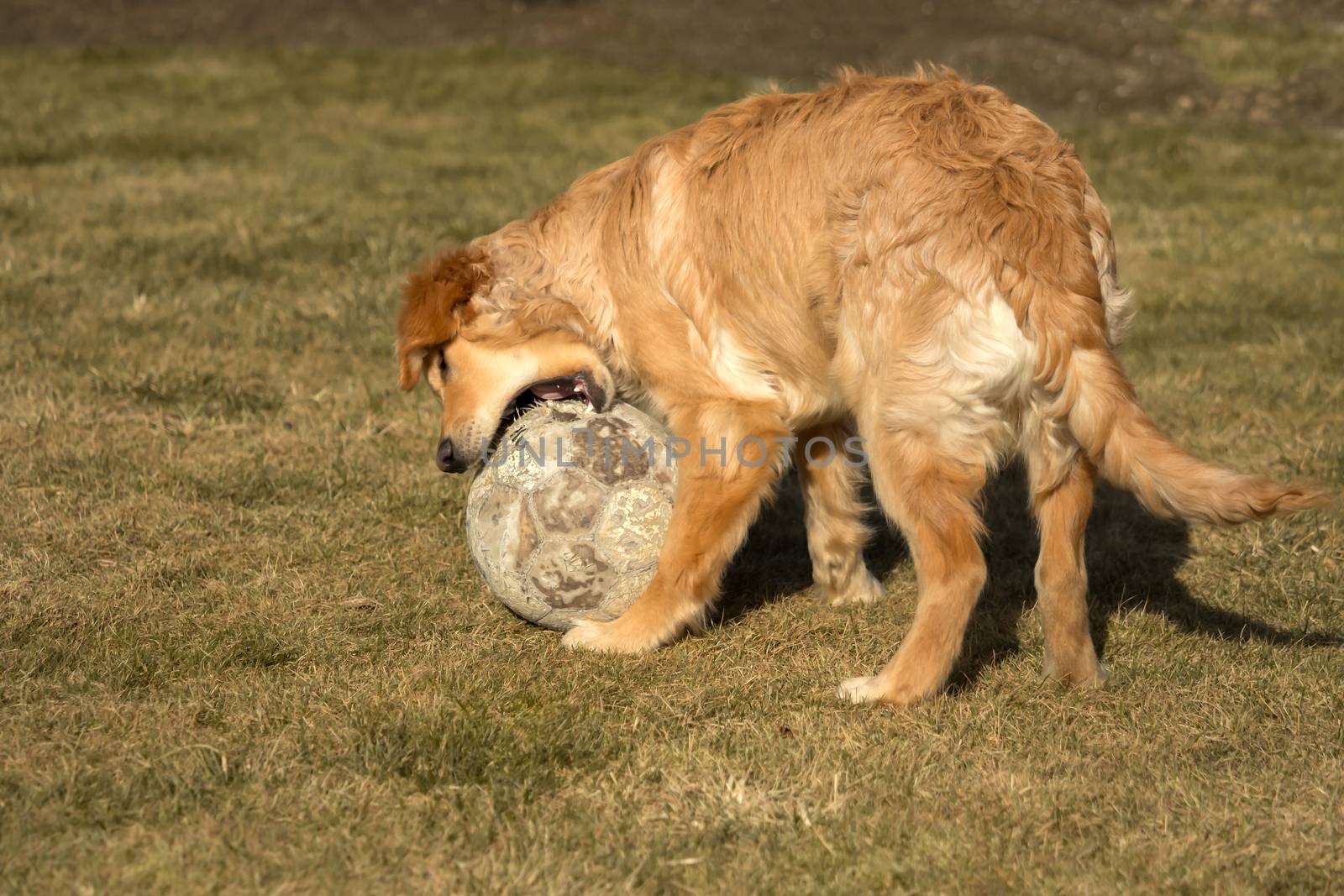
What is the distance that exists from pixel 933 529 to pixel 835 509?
1.15 metres

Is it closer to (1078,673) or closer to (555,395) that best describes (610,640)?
(555,395)

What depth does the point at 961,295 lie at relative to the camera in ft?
12.6

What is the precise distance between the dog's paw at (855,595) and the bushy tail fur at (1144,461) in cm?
144

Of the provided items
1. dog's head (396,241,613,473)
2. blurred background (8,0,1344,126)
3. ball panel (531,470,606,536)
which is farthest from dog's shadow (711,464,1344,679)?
blurred background (8,0,1344,126)

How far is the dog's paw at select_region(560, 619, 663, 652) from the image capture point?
4566mm

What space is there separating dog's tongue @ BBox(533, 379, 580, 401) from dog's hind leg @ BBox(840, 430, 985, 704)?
132cm

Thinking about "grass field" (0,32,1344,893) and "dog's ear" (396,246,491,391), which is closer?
"grass field" (0,32,1344,893)

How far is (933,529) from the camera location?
12.9 ft

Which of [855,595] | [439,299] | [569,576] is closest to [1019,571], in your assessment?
[855,595]

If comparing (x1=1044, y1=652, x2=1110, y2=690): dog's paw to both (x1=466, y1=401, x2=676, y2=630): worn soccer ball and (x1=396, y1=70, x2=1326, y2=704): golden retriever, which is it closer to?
(x1=396, y1=70, x2=1326, y2=704): golden retriever

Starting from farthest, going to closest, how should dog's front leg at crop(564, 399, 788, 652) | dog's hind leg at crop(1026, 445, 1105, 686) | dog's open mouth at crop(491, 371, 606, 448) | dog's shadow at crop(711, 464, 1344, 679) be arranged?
dog's open mouth at crop(491, 371, 606, 448), dog's shadow at crop(711, 464, 1344, 679), dog's front leg at crop(564, 399, 788, 652), dog's hind leg at crop(1026, 445, 1105, 686)

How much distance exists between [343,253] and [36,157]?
151 inches

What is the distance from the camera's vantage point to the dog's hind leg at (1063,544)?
159 inches

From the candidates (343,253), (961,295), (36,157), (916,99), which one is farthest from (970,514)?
(36,157)
